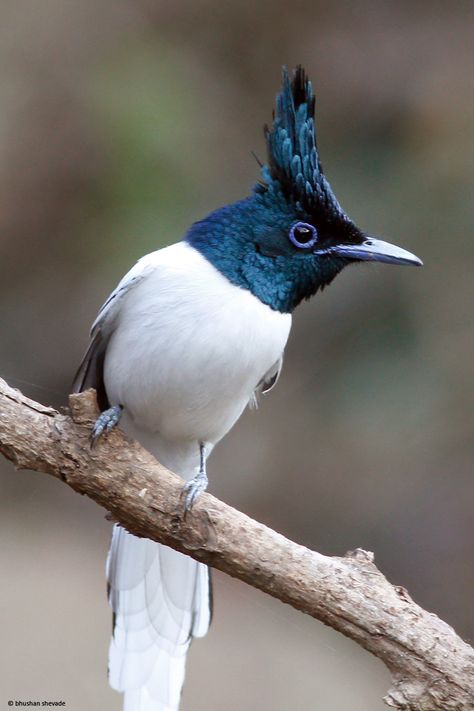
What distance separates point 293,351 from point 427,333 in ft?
3.07

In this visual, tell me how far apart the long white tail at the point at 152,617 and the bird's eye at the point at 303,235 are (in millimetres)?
1243

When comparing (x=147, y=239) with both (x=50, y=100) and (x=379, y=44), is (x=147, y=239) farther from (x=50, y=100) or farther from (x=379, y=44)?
(x=379, y=44)

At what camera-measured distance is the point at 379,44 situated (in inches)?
300

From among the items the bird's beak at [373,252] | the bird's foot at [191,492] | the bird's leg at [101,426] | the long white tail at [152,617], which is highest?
the bird's beak at [373,252]

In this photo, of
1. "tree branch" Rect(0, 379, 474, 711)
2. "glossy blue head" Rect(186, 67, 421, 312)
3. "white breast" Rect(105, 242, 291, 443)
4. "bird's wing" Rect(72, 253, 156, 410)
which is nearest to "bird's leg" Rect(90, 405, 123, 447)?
"tree branch" Rect(0, 379, 474, 711)

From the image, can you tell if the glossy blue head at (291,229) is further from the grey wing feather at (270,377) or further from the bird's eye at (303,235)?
the grey wing feather at (270,377)

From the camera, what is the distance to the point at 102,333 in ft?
12.8

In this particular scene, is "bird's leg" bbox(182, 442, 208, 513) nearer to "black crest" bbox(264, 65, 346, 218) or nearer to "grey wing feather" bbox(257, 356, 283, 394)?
"grey wing feather" bbox(257, 356, 283, 394)

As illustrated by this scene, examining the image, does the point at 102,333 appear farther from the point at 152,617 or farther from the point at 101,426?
the point at 152,617

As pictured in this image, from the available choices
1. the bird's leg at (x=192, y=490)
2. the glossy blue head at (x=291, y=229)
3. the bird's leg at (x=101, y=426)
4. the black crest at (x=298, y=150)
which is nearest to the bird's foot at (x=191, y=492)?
the bird's leg at (x=192, y=490)

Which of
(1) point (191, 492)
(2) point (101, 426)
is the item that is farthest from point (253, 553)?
(2) point (101, 426)

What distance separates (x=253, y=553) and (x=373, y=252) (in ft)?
4.19

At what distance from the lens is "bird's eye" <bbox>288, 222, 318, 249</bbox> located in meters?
3.75

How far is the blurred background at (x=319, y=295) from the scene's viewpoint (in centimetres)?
680
